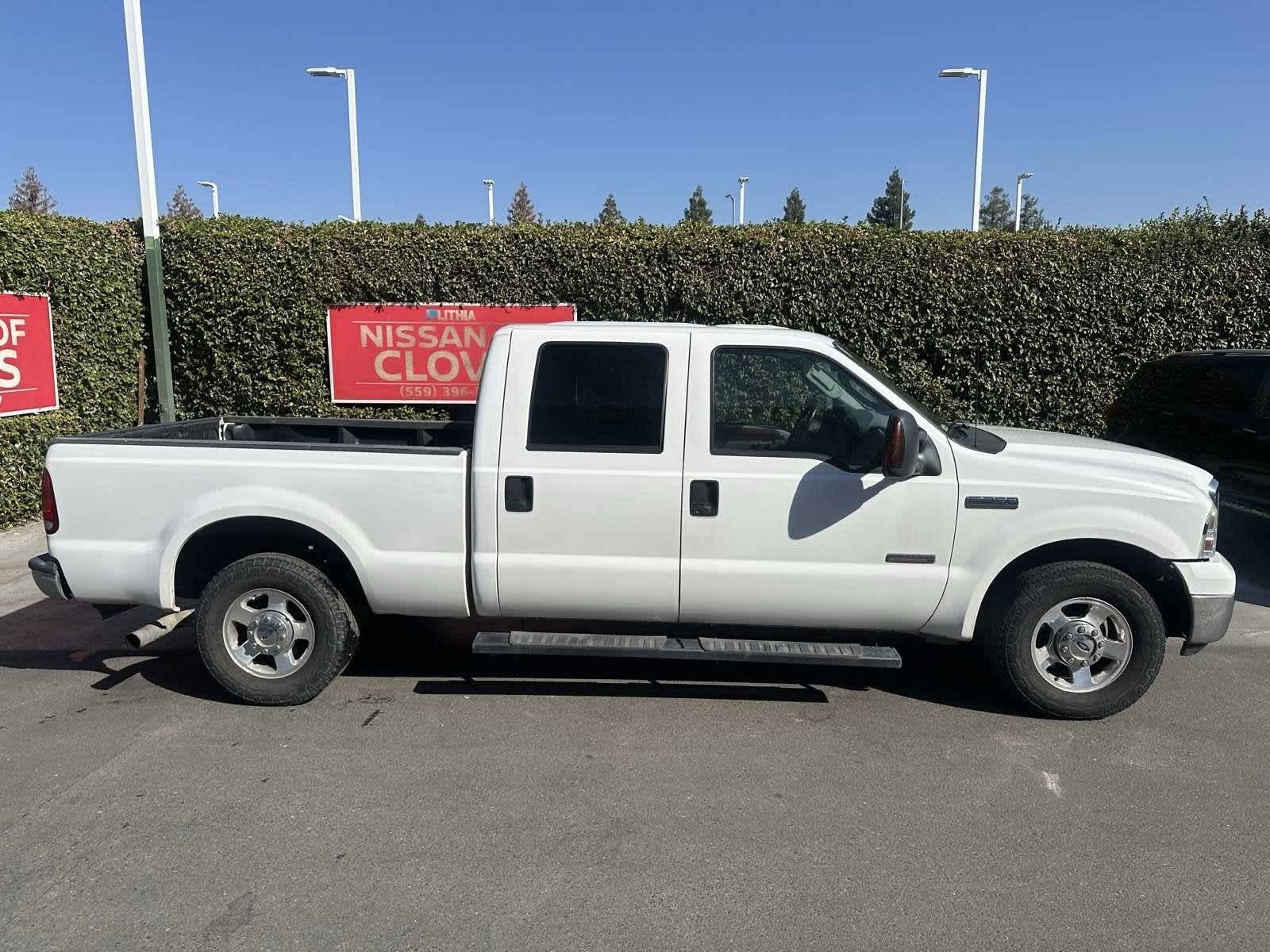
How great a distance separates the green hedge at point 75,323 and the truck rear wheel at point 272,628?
526cm

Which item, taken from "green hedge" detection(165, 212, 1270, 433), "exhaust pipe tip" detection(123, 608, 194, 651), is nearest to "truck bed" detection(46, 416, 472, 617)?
"exhaust pipe tip" detection(123, 608, 194, 651)

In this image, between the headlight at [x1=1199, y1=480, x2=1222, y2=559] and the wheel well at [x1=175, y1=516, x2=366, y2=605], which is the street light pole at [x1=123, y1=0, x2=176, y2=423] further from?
the headlight at [x1=1199, y1=480, x2=1222, y2=559]

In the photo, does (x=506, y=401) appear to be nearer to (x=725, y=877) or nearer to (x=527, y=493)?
(x=527, y=493)

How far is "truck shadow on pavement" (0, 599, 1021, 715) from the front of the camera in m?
4.84

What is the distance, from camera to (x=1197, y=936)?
2.84 m

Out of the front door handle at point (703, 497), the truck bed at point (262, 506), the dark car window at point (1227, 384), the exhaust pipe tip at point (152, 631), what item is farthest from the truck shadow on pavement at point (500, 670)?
the dark car window at point (1227, 384)

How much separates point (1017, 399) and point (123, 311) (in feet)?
29.9

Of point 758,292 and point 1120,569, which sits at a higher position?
point 758,292

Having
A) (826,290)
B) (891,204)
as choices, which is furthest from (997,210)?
(826,290)

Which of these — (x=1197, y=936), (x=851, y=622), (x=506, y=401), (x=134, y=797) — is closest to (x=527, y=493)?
(x=506, y=401)

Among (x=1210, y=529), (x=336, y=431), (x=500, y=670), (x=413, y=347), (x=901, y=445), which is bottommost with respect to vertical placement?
(x=500, y=670)

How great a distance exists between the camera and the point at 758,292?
9320 mm

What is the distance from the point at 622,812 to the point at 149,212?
26.7ft

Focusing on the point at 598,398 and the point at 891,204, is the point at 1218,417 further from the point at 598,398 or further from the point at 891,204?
the point at 891,204
